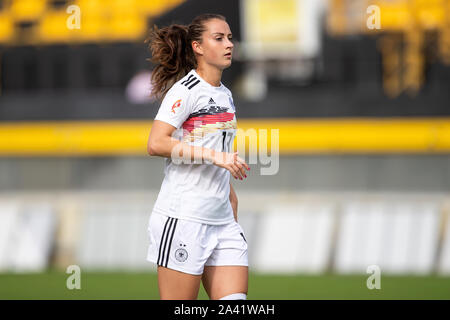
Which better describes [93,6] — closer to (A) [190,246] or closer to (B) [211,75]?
(B) [211,75]

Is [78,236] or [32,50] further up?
[32,50]

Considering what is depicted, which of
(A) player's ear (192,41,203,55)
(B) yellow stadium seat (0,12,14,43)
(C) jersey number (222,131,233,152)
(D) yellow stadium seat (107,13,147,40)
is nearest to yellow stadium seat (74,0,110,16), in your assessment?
(D) yellow stadium seat (107,13,147,40)

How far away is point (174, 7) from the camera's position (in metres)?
15.2

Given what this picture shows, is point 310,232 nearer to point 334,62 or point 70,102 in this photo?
point 334,62

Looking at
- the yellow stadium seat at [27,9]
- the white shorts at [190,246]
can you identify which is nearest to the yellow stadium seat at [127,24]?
the yellow stadium seat at [27,9]

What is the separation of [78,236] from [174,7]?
4.51 metres

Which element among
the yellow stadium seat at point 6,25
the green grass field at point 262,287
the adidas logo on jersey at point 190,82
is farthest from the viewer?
the yellow stadium seat at point 6,25

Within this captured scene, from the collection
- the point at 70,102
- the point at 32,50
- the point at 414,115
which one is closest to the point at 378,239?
the point at 414,115

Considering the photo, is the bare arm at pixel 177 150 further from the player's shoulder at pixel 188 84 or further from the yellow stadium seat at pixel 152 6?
the yellow stadium seat at pixel 152 6

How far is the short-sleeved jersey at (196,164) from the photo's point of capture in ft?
14.6

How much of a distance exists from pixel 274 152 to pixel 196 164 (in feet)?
25.6

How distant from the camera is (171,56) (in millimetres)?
4703
